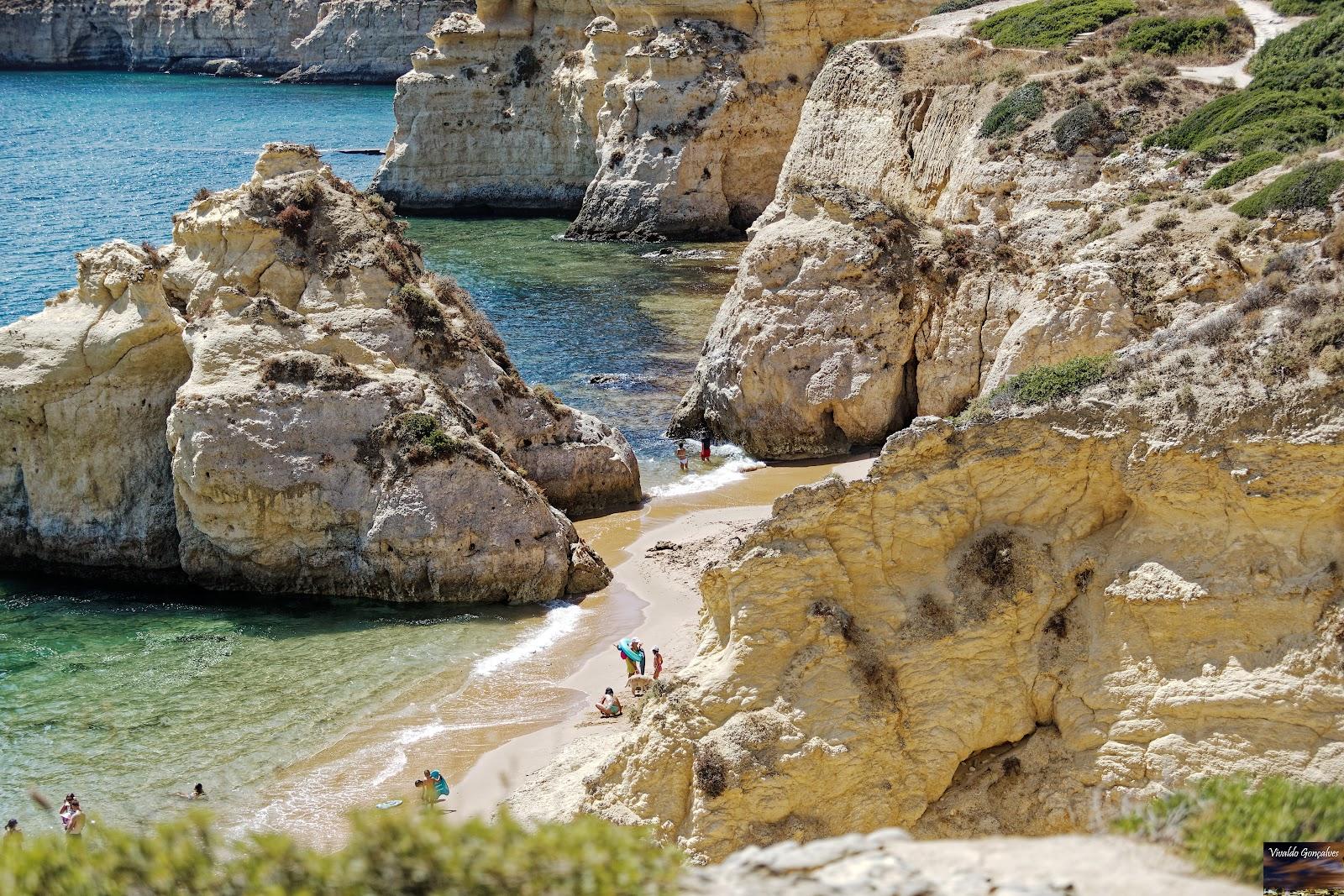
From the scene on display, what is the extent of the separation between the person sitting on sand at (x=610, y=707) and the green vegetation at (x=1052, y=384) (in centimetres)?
852

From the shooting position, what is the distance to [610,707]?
22938 millimetres

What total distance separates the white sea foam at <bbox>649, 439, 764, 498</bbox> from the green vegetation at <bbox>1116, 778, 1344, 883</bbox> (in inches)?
916

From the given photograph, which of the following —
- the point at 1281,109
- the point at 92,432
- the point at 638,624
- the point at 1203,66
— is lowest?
the point at 638,624

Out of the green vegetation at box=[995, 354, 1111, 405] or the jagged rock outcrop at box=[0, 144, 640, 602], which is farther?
the jagged rock outcrop at box=[0, 144, 640, 602]

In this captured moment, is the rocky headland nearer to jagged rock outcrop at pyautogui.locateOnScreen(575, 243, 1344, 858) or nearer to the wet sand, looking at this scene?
jagged rock outcrop at pyautogui.locateOnScreen(575, 243, 1344, 858)

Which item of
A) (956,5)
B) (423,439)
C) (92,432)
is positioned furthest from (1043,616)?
(956,5)

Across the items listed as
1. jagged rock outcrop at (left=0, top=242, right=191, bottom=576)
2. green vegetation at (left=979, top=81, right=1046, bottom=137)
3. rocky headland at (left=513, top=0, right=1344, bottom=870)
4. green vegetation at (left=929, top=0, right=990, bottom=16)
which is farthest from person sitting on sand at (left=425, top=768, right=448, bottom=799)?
green vegetation at (left=929, top=0, right=990, bottom=16)

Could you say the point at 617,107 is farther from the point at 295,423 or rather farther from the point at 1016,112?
the point at 295,423

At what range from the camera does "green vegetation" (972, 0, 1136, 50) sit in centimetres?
5031

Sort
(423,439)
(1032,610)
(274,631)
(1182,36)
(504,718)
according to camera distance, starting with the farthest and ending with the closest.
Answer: (1182,36), (423,439), (274,631), (504,718), (1032,610)

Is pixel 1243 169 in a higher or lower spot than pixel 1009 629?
higher

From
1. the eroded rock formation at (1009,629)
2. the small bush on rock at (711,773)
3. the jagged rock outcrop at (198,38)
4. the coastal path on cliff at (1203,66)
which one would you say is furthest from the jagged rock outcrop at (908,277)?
the jagged rock outcrop at (198,38)

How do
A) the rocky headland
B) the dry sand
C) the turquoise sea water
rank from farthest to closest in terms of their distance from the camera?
the turquoise sea water
the dry sand
the rocky headland

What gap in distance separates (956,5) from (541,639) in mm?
47096
